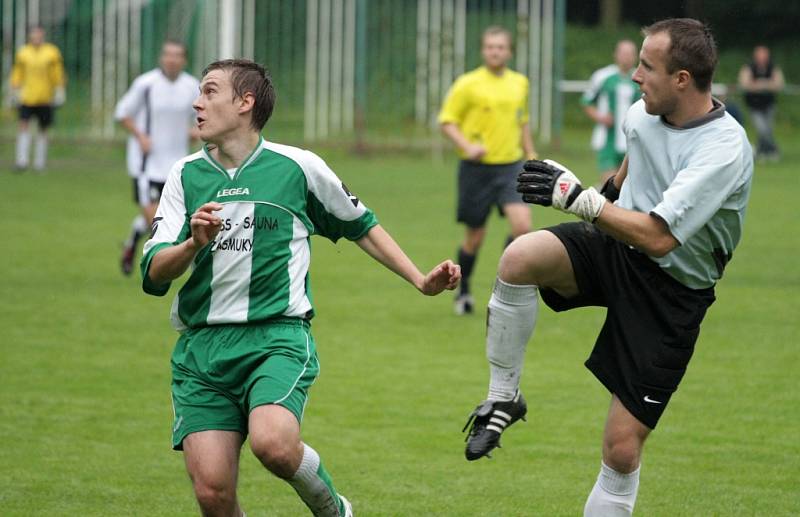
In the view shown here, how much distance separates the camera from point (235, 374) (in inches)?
184

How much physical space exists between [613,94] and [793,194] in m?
5.98

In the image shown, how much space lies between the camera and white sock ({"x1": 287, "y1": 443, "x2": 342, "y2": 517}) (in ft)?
15.2

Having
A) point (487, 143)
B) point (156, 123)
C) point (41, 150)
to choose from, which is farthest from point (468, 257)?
point (41, 150)

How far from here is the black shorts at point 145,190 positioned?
1311 centimetres

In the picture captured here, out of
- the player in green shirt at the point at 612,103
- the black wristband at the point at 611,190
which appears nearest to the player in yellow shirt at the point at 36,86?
the player in green shirt at the point at 612,103

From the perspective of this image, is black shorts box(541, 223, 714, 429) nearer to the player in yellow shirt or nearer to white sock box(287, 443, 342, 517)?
white sock box(287, 443, 342, 517)

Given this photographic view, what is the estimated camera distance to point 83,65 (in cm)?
2848

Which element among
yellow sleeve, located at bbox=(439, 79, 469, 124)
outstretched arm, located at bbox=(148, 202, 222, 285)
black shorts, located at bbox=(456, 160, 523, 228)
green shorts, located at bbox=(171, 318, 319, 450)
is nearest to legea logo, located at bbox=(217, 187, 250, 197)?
outstretched arm, located at bbox=(148, 202, 222, 285)

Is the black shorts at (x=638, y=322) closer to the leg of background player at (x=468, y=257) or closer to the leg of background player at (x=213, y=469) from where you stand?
the leg of background player at (x=213, y=469)

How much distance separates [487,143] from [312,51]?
1470cm

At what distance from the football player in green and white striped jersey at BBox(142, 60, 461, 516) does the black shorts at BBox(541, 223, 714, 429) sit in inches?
22.3

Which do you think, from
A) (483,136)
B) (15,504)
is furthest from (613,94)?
(15,504)

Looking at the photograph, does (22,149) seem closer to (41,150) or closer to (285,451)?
(41,150)

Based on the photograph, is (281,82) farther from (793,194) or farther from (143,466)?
(143,466)
